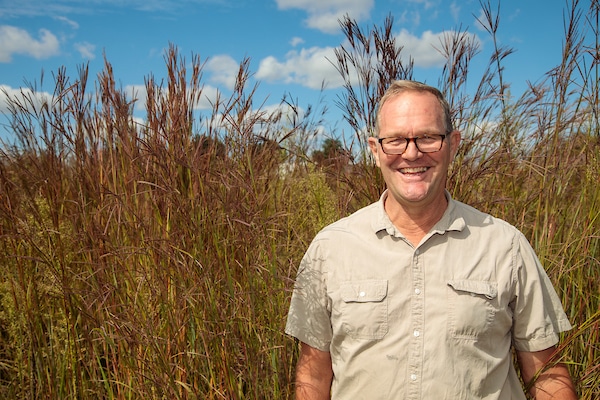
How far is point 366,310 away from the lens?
5.88 ft

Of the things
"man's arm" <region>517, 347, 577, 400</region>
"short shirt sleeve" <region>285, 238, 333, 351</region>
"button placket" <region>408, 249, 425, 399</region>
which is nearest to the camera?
"button placket" <region>408, 249, 425, 399</region>

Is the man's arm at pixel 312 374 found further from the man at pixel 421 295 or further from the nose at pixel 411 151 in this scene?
the nose at pixel 411 151

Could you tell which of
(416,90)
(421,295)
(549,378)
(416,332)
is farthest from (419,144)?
(549,378)

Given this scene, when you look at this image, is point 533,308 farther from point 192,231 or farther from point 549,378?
point 192,231

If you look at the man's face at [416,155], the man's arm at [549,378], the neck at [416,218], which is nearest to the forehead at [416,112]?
the man's face at [416,155]

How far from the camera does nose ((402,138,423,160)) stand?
71.4 inches

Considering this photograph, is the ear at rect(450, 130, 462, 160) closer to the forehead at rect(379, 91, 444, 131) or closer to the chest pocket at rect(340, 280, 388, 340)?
the forehead at rect(379, 91, 444, 131)

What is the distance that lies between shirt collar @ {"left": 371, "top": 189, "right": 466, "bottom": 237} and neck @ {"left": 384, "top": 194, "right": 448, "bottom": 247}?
0.11ft

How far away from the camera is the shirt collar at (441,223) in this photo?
72.3 inches

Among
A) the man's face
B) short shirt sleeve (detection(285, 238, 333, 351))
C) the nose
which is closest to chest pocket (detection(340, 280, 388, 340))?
short shirt sleeve (detection(285, 238, 333, 351))

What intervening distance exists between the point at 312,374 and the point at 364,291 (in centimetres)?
40

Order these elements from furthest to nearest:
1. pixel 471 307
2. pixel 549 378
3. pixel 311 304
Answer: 1. pixel 311 304
2. pixel 549 378
3. pixel 471 307

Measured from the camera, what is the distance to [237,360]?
199 cm

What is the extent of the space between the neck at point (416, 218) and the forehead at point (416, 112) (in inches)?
10.9
